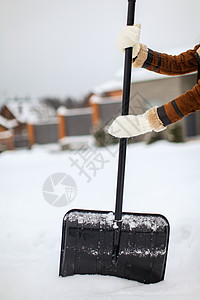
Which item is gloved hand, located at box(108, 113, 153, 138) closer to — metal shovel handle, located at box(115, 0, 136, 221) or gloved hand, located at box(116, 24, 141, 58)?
metal shovel handle, located at box(115, 0, 136, 221)

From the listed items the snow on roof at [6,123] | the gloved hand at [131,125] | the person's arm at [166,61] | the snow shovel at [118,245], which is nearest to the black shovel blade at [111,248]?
the snow shovel at [118,245]

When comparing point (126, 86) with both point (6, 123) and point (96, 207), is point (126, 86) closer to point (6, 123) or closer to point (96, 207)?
point (96, 207)

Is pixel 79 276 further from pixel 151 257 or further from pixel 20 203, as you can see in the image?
pixel 20 203

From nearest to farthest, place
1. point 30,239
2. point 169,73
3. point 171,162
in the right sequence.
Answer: point 169,73 < point 30,239 < point 171,162

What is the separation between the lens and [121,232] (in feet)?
3.45

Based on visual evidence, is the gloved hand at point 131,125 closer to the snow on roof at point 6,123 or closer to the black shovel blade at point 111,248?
the black shovel blade at point 111,248

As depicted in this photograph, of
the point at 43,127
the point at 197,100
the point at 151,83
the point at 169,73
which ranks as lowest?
the point at 43,127

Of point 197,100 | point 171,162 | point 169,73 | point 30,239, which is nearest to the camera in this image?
point 197,100

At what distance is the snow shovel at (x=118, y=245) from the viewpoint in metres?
1.03

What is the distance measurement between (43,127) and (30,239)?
8770mm

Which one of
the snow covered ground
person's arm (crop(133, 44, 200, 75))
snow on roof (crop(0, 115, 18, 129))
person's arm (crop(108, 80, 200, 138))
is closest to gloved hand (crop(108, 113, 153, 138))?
person's arm (crop(108, 80, 200, 138))

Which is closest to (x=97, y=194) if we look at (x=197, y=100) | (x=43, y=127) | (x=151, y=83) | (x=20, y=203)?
(x=20, y=203)

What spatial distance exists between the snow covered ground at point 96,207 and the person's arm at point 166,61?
2.87 feet

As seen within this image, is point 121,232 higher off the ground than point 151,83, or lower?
lower
